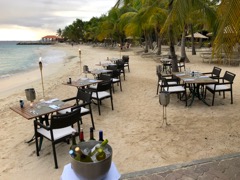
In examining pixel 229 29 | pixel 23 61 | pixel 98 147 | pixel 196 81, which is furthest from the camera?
pixel 23 61

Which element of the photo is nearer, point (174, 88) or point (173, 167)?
point (173, 167)

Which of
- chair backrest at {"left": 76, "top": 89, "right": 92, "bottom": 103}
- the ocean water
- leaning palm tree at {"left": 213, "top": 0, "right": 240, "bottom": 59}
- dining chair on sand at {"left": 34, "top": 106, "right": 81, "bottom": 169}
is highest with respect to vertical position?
leaning palm tree at {"left": 213, "top": 0, "right": 240, "bottom": 59}

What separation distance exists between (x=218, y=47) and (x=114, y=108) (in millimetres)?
3530

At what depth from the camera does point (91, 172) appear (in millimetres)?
1493

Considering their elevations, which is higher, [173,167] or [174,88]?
[174,88]

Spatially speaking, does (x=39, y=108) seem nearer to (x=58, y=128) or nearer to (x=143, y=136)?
(x=58, y=128)

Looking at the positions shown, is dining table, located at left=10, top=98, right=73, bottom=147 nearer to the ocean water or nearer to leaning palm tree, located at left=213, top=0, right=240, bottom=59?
leaning palm tree, located at left=213, top=0, right=240, bottom=59

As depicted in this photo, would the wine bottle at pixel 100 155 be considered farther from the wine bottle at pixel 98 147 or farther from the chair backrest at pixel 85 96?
the chair backrest at pixel 85 96

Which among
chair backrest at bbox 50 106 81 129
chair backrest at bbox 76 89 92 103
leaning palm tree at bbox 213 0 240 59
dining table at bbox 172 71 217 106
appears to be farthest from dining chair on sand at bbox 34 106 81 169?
dining table at bbox 172 71 217 106

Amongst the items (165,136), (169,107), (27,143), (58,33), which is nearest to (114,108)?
(169,107)

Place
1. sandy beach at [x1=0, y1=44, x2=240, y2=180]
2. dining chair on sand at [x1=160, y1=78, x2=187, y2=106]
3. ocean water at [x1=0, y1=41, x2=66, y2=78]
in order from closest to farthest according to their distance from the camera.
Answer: sandy beach at [x1=0, y1=44, x2=240, y2=180], dining chair on sand at [x1=160, y1=78, x2=187, y2=106], ocean water at [x1=0, y1=41, x2=66, y2=78]

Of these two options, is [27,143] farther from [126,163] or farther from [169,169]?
[169,169]

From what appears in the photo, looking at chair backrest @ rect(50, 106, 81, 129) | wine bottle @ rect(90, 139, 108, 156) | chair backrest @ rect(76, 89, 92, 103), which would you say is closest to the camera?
wine bottle @ rect(90, 139, 108, 156)

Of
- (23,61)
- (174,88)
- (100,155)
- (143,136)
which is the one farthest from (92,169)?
(23,61)
